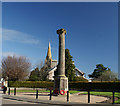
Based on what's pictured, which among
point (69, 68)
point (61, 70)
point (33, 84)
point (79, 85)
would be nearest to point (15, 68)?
point (33, 84)

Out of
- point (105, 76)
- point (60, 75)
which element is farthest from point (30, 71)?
point (60, 75)

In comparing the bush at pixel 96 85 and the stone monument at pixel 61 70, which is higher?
the stone monument at pixel 61 70

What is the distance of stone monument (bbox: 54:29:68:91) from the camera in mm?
20078

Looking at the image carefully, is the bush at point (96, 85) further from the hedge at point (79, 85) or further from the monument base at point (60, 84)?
the monument base at point (60, 84)

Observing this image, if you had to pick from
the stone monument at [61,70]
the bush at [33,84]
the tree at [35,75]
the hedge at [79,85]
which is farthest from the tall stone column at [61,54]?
the tree at [35,75]

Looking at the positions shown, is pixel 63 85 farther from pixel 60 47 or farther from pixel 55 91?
pixel 60 47

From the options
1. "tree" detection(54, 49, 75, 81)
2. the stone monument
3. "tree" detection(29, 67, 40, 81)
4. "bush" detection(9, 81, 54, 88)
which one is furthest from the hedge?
the stone monument

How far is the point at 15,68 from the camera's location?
48.3 metres

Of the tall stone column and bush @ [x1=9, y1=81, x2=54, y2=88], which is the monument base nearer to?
the tall stone column

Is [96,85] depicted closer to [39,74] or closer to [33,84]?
[33,84]

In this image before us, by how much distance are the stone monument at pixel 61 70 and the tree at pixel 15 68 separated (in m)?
29.8

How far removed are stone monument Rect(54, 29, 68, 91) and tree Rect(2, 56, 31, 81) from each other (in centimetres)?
A: 2979

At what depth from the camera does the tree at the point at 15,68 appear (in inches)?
1854

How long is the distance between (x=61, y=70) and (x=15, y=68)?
31.1 m
